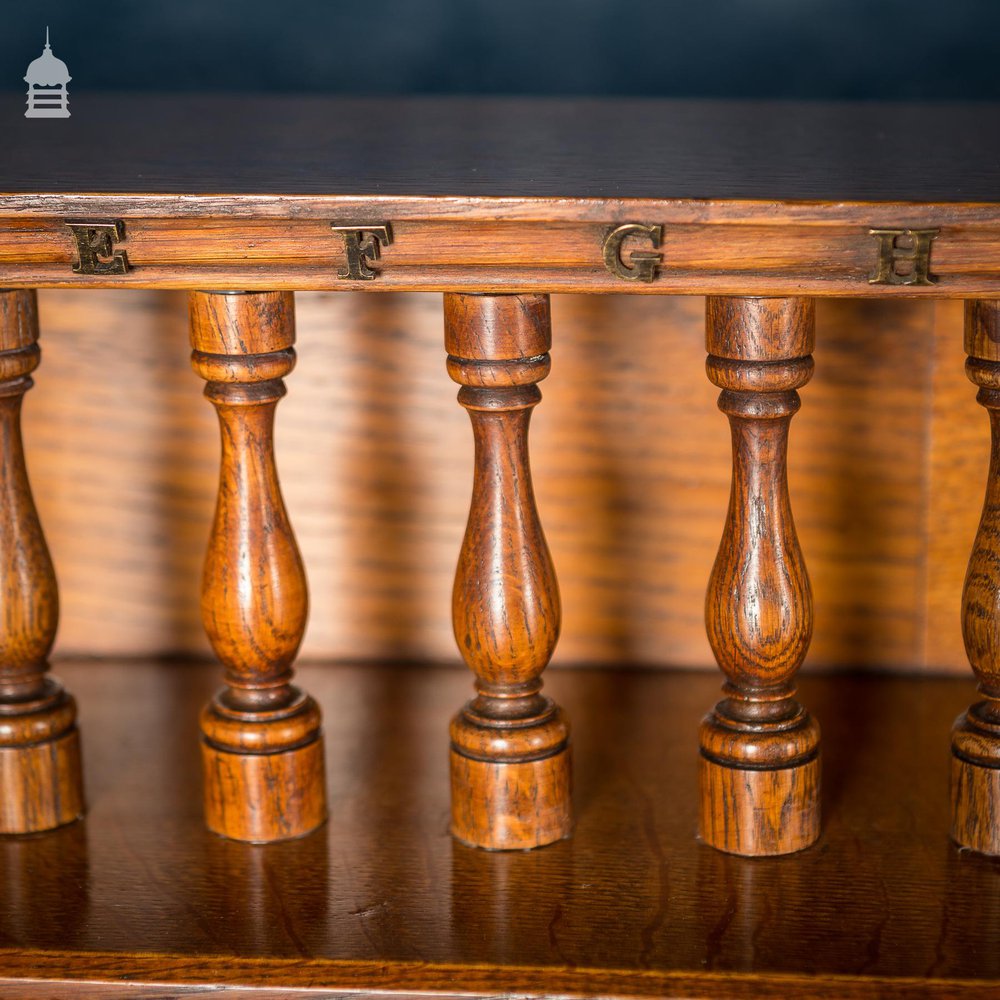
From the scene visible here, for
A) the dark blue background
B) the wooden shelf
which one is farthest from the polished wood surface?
the dark blue background

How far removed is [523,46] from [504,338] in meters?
0.74

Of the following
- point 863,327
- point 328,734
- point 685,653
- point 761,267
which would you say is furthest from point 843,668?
point 761,267

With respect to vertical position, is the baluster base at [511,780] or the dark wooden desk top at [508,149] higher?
the dark wooden desk top at [508,149]

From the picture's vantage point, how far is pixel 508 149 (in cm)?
111

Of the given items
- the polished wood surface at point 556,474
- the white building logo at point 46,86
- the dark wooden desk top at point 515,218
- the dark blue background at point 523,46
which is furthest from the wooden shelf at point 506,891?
the dark blue background at point 523,46

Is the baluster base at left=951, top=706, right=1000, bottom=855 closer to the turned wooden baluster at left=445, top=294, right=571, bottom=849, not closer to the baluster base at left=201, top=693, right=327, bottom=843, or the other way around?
the turned wooden baluster at left=445, top=294, right=571, bottom=849

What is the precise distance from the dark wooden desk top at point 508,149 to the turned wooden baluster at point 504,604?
3.6 inches

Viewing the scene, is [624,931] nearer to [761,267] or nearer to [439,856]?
[439,856]

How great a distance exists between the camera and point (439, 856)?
106cm

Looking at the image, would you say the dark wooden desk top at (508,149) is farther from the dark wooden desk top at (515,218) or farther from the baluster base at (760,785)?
Result: the baluster base at (760,785)

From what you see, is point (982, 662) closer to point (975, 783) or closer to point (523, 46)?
point (975, 783)

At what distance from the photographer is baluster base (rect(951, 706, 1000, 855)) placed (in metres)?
1.01

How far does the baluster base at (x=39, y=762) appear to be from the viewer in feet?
3.53

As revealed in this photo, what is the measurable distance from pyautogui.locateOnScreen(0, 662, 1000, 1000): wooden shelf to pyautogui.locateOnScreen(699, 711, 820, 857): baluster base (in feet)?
0.06
